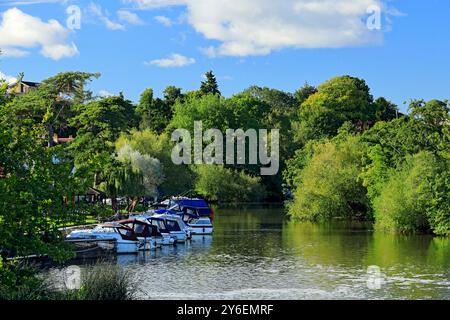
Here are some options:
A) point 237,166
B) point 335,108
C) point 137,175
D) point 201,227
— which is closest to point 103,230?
point 201,227

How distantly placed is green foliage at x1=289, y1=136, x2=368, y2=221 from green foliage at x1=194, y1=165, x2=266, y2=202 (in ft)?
74.8

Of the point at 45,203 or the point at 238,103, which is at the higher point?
the point at 238,103

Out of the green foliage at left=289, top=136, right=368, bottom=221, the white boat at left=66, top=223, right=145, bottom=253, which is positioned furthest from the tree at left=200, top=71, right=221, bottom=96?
the white boat at left=66, top=223, right=145, bottom=253

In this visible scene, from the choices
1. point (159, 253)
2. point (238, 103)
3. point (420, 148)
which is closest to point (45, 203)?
point (159, 253)

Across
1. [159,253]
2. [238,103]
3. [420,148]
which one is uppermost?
[238,103]

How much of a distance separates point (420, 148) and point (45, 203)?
149 ft

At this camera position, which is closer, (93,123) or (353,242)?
(353,242)

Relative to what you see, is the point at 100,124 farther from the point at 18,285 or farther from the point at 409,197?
the point at 18,285

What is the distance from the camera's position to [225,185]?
9225 centimetres

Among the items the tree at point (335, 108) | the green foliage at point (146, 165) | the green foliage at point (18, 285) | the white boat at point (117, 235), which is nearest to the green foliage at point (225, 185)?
the tree at point (335, 108)

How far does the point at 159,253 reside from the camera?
4459 centimetres

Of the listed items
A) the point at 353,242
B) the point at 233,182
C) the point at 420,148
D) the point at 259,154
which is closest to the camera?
the point at 353,242
